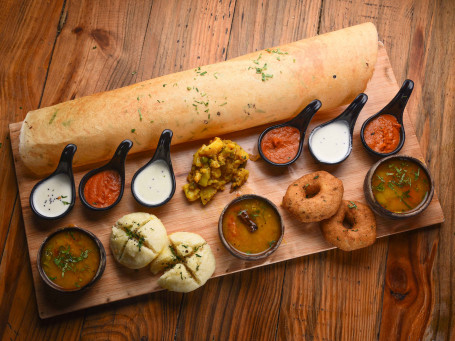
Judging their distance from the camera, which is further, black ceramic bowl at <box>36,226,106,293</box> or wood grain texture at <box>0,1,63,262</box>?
A: wood grain texture at <box>0,1,63,262</box>

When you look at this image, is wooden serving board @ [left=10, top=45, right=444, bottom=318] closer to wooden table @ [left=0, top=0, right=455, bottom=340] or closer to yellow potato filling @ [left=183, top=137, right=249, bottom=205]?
yellow potato filling @ [left=183, top=137, right=249, bottom=205]

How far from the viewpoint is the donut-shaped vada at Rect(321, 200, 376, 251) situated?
296cm

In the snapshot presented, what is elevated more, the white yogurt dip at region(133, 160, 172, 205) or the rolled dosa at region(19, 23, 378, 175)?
the rolled dosa at region(19, 23, 378, 175)

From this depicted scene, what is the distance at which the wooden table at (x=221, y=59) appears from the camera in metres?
3.17

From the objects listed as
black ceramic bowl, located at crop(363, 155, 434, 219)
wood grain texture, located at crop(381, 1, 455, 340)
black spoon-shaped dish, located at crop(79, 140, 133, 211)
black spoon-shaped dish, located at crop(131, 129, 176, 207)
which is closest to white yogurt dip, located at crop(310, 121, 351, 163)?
black ceramic bowl, located at crop(363, 155, 434, 219)

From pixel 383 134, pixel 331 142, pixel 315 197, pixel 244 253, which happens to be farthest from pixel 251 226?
pixel 383 134

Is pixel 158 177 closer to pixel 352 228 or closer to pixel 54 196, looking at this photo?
pixel 54 196

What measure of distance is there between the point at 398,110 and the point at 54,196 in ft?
8.68

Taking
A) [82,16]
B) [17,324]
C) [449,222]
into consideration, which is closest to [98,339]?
[17,324]

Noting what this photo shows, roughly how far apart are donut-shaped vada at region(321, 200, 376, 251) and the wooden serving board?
106 millimetres

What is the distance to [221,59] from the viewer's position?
3461mm

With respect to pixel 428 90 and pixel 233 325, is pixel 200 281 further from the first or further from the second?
pixel 428 90

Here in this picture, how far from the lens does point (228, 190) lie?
3.11m

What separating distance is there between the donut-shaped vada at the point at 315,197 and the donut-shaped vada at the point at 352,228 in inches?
4.5
